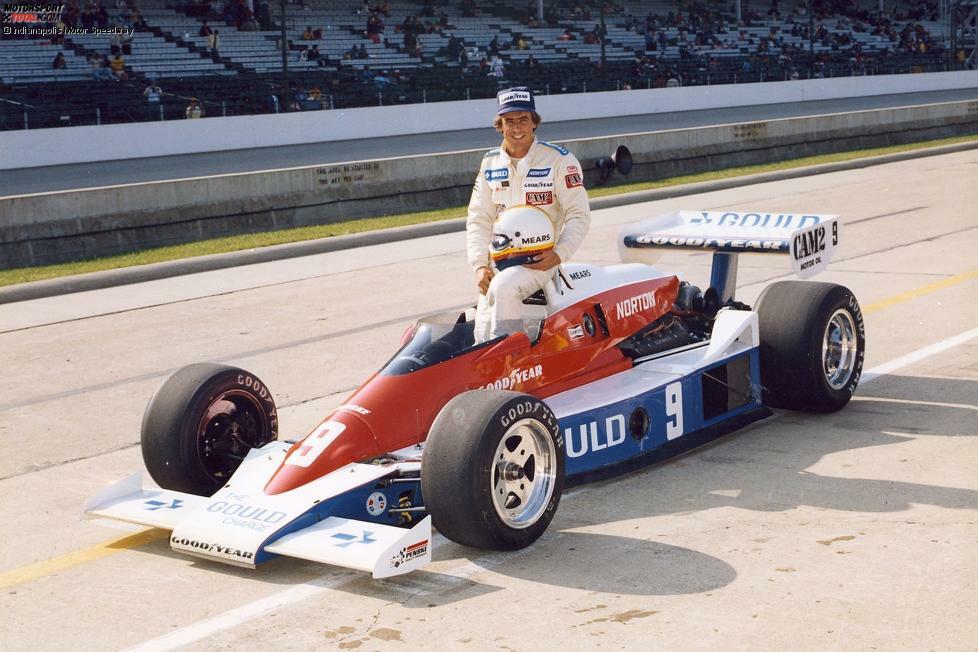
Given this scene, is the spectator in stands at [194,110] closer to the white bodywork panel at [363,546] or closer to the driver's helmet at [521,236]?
the driver's helmet at [521,236]

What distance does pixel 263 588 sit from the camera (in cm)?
503

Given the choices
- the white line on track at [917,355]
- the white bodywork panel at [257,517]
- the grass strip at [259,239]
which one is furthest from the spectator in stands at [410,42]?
the white bodywork panel at [257,517]

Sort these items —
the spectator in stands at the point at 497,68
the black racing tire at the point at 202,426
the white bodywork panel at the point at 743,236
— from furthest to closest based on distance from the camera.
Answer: the spectator in stands at the point at 497,68 < the white bodywork panel at the point at 743,236 < the black racing tire at the point at 202,426

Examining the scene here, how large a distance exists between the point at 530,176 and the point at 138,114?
961 inches

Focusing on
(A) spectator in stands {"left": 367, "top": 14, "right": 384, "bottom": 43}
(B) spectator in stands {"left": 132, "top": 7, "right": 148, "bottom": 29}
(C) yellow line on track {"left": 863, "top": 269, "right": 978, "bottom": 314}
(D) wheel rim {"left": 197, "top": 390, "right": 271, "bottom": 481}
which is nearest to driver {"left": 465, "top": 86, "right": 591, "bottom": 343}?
(D) wheel rim {"left": 197, "top": 390, "right": 271, "bottom": 481}

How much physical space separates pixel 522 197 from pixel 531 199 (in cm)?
5

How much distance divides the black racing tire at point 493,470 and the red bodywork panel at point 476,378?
1.67 ft

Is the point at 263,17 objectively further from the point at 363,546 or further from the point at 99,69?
the point at 363,546

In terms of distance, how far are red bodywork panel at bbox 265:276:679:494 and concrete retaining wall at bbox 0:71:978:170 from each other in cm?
2259

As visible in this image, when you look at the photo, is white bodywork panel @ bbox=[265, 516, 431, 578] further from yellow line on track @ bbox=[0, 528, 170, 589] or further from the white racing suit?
the white racing suit

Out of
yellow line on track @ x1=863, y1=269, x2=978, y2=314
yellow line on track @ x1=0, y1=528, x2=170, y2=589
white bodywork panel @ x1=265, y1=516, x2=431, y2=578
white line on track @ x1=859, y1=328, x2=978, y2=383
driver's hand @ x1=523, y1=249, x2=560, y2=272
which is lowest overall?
yellow line on track @ x1=0, y1=528, x2=170, y2=589

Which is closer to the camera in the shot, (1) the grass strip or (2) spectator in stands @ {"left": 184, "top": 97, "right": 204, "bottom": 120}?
(1) the grass strip

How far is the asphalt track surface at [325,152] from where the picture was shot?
24266 millimetres

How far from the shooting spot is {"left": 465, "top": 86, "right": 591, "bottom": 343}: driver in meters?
6.44
